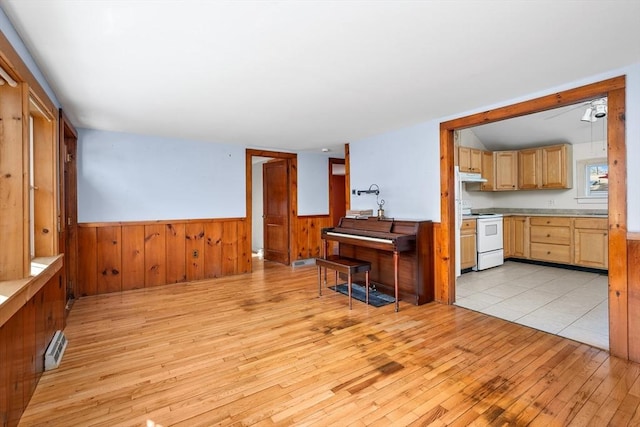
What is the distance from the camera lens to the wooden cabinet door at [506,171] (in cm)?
563

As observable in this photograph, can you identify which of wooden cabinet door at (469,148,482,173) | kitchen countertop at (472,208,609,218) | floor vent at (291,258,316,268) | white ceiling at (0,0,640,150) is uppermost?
white ceiling at (0,0,640,150)

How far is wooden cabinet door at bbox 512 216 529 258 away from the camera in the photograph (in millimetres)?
5496

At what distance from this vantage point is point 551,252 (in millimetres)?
5168

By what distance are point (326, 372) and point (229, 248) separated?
10.7 ft

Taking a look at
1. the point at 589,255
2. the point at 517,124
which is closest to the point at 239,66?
the point at 517,124

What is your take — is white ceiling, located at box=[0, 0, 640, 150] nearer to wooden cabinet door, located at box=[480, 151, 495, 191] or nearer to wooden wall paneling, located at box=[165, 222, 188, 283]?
wooden wall paneling, located at box=[165, 222, 188, 283]

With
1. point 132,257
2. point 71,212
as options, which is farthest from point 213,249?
point 71,212

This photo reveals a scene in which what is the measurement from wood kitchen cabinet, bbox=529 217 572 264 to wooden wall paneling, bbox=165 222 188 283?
5.73 meters

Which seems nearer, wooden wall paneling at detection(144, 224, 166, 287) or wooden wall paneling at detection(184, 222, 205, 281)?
wooden wall paneling at detection(144, 224, 166, 287)

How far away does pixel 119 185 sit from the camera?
163 inches

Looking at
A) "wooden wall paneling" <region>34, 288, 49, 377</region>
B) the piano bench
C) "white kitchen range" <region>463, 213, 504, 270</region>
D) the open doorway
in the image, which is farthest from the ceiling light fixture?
"wooden wall paneling" <region>34, 288, 49, 377</region>

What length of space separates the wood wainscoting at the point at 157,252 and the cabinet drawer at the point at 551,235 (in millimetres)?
4887

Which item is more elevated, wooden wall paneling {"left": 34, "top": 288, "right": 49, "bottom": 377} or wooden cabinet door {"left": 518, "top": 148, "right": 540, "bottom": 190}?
wooden cabinet door {"left": 518, "top": 148, "right": 540, "bottom": 190}

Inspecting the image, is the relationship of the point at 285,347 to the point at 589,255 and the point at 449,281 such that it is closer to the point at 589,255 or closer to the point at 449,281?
the point at 449,281
